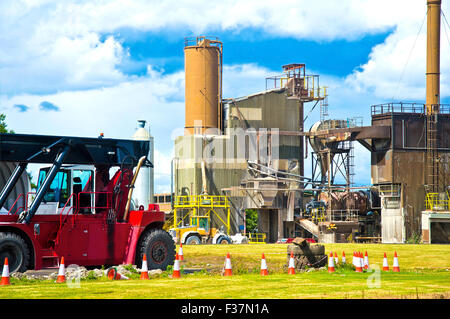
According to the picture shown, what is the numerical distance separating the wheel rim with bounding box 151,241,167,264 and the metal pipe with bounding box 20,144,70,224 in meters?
3.46

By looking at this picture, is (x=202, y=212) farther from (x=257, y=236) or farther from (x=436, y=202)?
(x=436, y=202)

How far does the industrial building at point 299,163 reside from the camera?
180ft

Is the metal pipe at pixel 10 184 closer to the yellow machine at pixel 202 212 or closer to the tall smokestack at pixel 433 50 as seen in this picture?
the yellow machine at pixel 202 212

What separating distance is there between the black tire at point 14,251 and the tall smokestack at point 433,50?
148 feet

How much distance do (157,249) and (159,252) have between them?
0.37 feet

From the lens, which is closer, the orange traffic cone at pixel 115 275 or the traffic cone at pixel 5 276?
the traffic cone at pixel 5 276

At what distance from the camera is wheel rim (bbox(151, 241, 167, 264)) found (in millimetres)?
19922

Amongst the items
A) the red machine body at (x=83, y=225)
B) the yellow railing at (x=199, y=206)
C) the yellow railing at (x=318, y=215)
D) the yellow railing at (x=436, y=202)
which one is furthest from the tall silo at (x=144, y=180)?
the red machine body at (x=83, y=225)

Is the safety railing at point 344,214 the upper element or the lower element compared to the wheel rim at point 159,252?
upper

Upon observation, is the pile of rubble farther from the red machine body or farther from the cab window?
the cab window

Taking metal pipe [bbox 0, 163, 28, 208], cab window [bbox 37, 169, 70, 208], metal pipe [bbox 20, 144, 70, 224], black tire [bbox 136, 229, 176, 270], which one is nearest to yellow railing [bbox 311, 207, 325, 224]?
black tire [bbox 136, 229, 176, 270]

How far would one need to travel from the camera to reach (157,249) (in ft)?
65.7

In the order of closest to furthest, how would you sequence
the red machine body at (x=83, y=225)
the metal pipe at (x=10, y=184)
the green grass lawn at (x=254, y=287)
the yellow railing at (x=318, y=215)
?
the green grass lawn at (x=254, y=287) < the red machine body at (x=83, y=225) < the metal pipe at (x=10, y=184) < the yellow railing at (x=318, y=215)

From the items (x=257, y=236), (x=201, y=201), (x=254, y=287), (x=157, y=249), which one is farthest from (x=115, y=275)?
(x=257, y=236)
